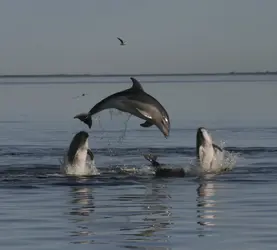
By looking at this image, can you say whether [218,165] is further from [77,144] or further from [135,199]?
[135,199]

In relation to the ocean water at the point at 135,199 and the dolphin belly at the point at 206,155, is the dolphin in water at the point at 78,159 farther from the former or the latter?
the dolphin belly at the point at 206,155

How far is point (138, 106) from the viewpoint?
25312 millimetres

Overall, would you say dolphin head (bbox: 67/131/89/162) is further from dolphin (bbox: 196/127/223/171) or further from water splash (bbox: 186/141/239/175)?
dolphin (bbox: 196/127/223/171)

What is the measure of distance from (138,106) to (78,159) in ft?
7.87

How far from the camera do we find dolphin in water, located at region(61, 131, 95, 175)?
87.6 feet

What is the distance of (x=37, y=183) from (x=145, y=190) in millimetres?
2756

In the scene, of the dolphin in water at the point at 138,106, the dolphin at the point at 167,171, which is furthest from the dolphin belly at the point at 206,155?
the dolphin in water at the point at 138,106

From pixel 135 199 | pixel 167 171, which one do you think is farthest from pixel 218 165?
pixel 135 199

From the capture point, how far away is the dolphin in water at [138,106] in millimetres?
25203

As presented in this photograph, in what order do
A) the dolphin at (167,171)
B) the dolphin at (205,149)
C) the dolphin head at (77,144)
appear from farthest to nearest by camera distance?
the dolphin at (205,149) < the dolphin head at (77,144) < the dolphin at (167,171)

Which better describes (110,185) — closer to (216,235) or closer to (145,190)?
(145,190)

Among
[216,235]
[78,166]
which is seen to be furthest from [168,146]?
[216,235]

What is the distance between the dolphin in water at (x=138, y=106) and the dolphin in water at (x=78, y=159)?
154cm

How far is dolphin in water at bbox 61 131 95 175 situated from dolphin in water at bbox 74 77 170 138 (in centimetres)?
154
